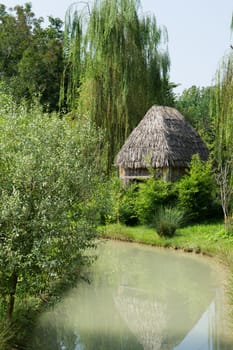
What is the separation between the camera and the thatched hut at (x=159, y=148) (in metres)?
18.4

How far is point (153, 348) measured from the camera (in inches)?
292

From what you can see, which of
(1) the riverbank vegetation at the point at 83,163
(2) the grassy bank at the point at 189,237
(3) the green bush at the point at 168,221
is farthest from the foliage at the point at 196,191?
(2) the grassy bank at the point at 189,237

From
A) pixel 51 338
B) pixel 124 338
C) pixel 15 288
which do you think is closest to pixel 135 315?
pixel 124 338

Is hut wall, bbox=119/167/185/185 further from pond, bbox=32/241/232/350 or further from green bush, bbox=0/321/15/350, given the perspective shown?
green bush, bbox=0/321/15/350

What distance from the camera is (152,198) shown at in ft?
56.2

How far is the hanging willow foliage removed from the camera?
65.8 feet

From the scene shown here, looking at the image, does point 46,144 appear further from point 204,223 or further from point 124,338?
point 204,223

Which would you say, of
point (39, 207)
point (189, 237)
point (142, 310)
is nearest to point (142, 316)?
point (142, 310)

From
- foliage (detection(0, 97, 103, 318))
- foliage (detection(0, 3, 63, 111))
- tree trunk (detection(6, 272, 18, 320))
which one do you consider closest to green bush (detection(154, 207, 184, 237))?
foliage (detection(0, 97, 103, 318))

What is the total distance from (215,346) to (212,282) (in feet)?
12.8

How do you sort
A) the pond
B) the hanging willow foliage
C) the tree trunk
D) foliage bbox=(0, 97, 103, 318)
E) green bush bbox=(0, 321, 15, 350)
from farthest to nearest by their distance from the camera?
the hanging willow foliage
the pond
the tree trunk
foliage bbox=(0, 97, 103, 318)
green bush bbox=(0, 321, 15, 350)

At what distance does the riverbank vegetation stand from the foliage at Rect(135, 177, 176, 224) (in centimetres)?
5

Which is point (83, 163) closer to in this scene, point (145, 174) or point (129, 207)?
point (129, 207)

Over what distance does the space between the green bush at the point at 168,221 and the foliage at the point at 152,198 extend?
1.52 ft
